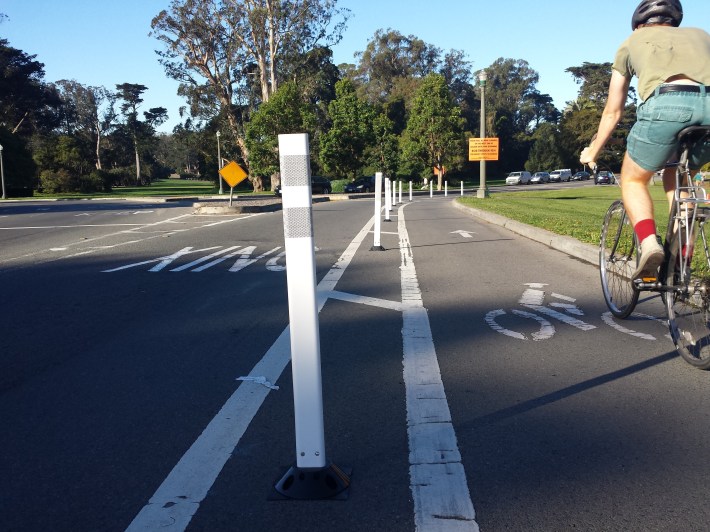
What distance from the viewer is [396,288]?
25.6 ft

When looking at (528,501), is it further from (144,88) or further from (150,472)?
(144,88)

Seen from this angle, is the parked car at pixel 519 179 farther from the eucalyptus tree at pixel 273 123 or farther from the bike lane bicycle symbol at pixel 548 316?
the bike lane bicycle symbol at pixel 548 316

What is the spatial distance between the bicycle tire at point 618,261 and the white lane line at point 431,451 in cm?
175

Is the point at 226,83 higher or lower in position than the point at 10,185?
higher

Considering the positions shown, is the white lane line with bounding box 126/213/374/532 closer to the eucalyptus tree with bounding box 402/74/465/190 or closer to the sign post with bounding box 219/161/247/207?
the sign post with bounding box 219/161/247/207

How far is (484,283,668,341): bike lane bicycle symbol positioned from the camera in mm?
5535

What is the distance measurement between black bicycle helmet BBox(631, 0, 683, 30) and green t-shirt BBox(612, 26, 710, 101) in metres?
0.14

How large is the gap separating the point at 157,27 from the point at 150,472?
51444 mm

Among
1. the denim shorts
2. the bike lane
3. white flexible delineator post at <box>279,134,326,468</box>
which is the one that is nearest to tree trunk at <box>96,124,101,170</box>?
the bike lane

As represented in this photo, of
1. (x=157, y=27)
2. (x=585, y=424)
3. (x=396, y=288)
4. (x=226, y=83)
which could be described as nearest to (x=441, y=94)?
(x=226, y=83)

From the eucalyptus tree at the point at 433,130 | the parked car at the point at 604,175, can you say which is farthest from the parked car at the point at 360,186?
the parked car at the point at 604,175

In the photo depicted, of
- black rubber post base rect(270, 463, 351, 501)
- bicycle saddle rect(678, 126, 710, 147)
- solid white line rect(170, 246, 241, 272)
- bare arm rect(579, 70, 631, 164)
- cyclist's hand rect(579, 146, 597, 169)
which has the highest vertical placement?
bare arm rect(579, 70, 631, 164)

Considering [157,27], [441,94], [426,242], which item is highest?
[157,27]

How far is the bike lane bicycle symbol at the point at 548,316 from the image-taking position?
18.2 feet
